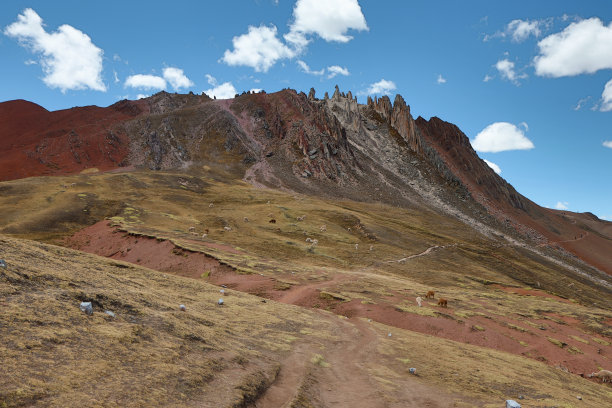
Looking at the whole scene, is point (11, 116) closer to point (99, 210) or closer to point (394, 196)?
point (99, 210)

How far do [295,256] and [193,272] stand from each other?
18.1 metres

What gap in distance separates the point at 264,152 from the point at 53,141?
85.1m

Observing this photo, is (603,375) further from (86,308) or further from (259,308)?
(86,308)

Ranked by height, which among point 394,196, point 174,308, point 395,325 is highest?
point 394,196

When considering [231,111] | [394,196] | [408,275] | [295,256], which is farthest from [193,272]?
[231,111]

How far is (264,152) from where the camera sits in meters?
160

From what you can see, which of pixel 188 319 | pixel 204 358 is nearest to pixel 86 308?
pixel 204 358

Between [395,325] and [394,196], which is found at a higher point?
[394,196]

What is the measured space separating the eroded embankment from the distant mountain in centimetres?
9378

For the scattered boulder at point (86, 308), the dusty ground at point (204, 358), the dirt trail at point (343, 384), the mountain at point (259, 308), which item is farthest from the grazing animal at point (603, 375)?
the scattered boulder at point (86, 308)

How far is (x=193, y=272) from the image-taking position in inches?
1398

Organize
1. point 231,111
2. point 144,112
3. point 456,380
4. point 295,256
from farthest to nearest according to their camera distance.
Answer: point 144,112 < point 231,111 < point 295,256 < point 456,380

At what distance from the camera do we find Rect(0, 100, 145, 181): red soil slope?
123750mm

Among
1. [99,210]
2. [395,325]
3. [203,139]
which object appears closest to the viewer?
[395,325]
